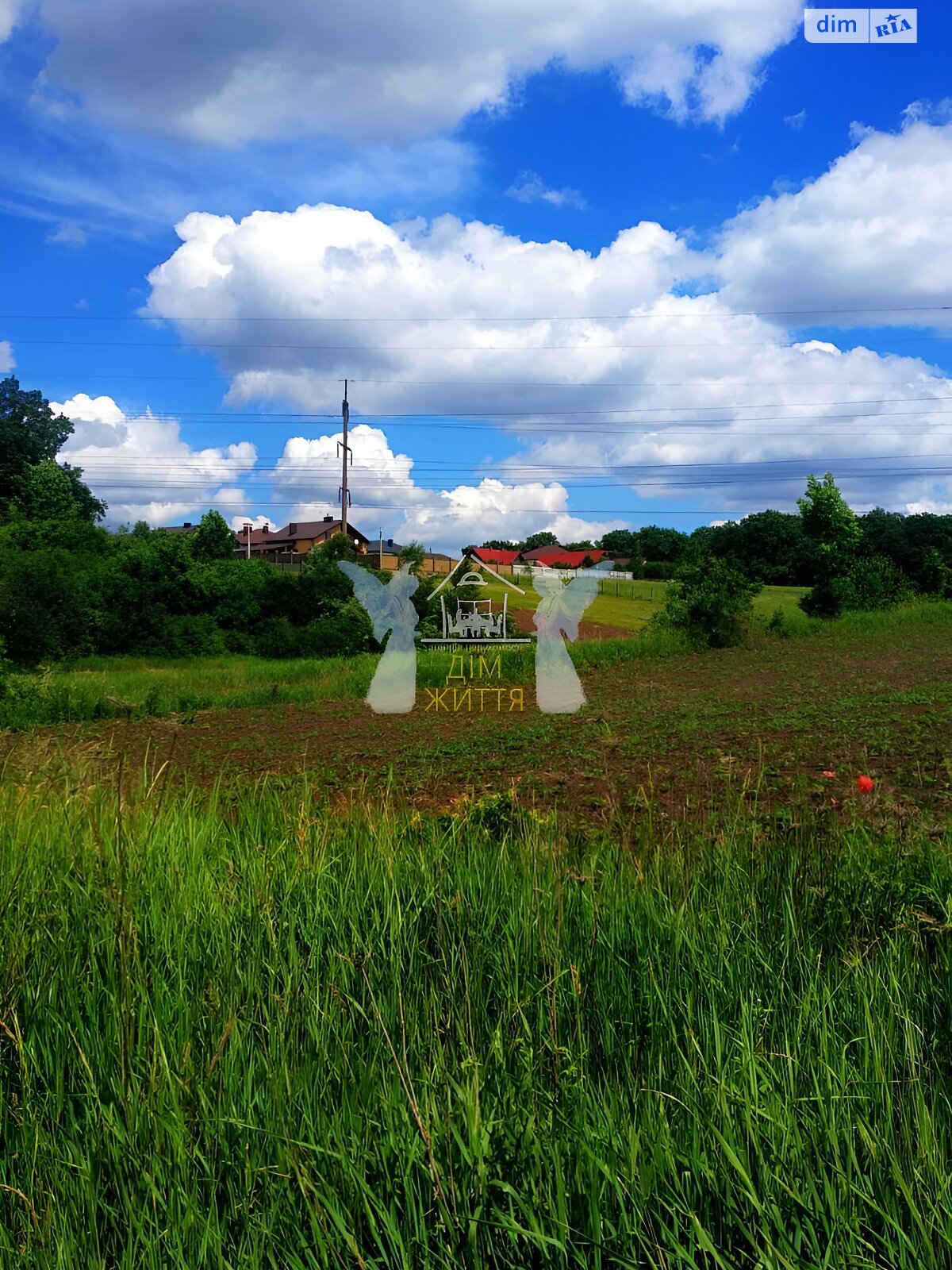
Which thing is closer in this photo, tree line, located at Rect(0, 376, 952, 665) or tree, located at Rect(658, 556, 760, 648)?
tree line, located at Rect(0, 376, 952, 665)

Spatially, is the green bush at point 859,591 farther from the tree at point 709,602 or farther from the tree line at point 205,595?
the tree at point 709,602

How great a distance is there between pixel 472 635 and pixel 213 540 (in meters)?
→ 14.5

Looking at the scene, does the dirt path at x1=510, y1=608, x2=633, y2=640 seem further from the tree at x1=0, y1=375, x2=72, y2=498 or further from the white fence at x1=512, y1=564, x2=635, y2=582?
the tree at x1=0, y1=375, x2=72, y2=498

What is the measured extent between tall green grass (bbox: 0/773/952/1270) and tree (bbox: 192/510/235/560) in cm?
2015

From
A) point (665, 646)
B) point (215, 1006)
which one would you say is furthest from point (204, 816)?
point (665, 646)

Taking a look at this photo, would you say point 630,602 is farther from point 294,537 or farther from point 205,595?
point 294,537

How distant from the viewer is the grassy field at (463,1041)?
1.23 metres

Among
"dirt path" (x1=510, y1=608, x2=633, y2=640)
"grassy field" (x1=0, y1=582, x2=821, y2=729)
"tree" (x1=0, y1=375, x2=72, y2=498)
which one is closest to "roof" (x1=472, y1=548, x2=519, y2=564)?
"grassy field" (x1=0, y1=582, x2=821, y2=729)

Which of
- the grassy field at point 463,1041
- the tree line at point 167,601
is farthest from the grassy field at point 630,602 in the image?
the grassy field at point 463,1041

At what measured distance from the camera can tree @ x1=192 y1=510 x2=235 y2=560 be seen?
22031mm

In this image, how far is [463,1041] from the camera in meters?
1.66

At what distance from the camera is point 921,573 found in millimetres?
33094

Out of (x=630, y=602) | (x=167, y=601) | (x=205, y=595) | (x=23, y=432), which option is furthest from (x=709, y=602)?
(x=23, y=432)

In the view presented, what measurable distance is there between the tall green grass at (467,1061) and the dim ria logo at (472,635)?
853cm
